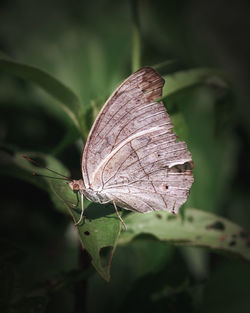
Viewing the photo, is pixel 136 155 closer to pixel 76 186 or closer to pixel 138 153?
pixel 138 153

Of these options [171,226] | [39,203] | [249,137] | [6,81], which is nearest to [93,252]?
[171,226]

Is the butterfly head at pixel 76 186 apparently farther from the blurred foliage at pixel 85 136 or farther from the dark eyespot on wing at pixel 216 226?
the dark eyespot on wing at pixel 216 226

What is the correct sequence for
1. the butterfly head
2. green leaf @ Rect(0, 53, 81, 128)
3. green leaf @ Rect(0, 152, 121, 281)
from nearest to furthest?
green leaf @ Rect(0, 152, 121, 281)
green leaf @ Rect(0, 53, 81, 128)
the butterfly head

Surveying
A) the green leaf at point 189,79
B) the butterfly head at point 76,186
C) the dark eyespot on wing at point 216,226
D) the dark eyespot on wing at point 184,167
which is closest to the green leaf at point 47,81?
the butterfly head at point 76,186

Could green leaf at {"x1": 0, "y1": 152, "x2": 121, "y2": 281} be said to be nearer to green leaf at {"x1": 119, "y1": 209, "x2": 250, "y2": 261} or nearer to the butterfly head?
the butterfly head

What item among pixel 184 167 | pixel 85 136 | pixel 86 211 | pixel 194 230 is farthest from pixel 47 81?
pixel 194 230

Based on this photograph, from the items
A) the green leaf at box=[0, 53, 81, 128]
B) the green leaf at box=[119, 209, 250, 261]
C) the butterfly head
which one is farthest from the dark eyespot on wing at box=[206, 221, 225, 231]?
the green leaf at box=[0, 53, 81, 128]

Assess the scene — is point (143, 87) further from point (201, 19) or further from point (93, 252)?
point (201, 19)
